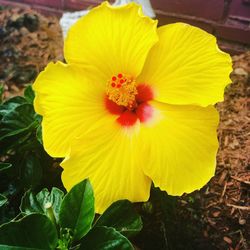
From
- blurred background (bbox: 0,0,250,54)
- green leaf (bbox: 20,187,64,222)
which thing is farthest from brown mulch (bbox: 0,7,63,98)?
green leaf (bbox: 20,187,64,222)

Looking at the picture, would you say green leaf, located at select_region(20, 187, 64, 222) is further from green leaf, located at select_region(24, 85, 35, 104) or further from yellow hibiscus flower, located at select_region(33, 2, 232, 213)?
green leaf, located at select_region(24, 85, 35, 104)

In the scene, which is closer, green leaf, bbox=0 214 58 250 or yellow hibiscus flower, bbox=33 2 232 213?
green leaf, bbox=0 214 58 250

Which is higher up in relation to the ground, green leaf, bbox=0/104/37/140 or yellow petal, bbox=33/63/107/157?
yellow petal, bbox=33/63/107/157

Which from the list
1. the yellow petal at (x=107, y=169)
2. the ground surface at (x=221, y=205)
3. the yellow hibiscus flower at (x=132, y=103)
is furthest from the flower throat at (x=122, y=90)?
the ground surface at (x=221, y=205)

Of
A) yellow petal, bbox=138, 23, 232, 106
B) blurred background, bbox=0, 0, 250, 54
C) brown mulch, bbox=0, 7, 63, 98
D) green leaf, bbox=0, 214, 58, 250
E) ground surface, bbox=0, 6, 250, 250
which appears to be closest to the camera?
green leaf, bbox=0, 214, 58, 250

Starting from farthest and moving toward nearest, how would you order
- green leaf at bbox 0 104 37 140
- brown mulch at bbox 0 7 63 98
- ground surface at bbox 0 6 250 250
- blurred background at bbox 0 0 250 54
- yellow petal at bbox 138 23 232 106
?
brown mulch at bbox 0 7 63 98 < blurred background at bbox 0 0 250 54 < ground surface at bbox 0 6 250 250 < green leaf at bbox 0 104 37 140 < yellow petal at bbox 138 23 232 106

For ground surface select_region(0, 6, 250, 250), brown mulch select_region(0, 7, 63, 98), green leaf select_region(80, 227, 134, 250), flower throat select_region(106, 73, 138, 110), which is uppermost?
flower throat select_region(106, 73, 138, 110)
